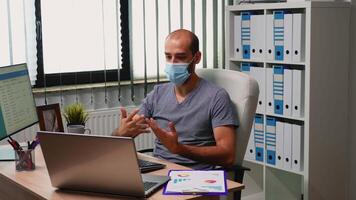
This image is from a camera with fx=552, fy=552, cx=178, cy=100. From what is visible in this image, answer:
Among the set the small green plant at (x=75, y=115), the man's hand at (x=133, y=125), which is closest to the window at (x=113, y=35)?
the small green plant at (x=75, y=115)

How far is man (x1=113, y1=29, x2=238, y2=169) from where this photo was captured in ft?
8.46

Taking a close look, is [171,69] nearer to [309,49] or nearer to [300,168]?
[309,49]

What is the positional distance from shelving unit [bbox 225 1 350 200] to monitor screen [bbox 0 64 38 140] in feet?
5.49

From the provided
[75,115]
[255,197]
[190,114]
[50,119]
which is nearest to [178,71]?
[190,114]

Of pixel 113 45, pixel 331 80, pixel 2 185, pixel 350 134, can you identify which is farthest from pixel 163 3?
pixel 2 185

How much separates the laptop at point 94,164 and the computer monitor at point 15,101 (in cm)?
56

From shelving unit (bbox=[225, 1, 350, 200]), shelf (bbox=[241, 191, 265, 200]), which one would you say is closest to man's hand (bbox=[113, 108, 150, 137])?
shelving unit (bbox=[225, 1, 350, 200])

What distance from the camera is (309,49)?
11.0 feet

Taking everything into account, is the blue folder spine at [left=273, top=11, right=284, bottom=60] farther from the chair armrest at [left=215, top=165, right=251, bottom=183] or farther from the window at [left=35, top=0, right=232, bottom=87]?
the chair armrest at [left=215, top=165, right=251, bottom=183]

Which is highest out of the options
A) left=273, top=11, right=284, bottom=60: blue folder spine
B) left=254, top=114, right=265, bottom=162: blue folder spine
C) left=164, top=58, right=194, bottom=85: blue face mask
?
left=273, top=11, right=284, bottom=60: blue folder spine

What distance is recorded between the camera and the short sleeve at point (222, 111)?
2.63 metres

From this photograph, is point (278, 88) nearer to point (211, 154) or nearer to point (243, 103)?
point (243, 103)

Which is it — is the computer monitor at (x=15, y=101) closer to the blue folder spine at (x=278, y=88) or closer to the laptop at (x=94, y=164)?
the laptop at (x=94, y=164)

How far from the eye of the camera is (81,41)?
3.59 m
